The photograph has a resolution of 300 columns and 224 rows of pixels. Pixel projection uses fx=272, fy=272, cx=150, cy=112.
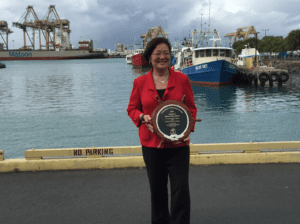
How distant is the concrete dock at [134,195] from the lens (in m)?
2.89

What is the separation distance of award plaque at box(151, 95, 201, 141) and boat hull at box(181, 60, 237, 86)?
2554 centimetres

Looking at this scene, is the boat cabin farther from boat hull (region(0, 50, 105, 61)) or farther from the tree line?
boat hull (region(0, 50, 105, 61))

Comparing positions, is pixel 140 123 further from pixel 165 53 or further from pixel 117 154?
pixel 117 154

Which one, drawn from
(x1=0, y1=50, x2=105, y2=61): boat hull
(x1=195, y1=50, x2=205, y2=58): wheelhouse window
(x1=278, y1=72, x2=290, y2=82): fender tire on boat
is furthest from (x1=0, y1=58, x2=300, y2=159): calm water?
(x1=0, y1=50, x2=105, y2=61): boat hull

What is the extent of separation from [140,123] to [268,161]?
2.84m

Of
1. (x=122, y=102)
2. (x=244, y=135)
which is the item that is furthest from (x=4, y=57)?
(x=244, y=135)

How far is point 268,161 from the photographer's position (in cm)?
431

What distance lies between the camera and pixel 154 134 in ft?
7.66

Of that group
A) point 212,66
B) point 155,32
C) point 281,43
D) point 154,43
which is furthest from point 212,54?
point 155,32

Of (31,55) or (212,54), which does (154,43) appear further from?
(31,55)

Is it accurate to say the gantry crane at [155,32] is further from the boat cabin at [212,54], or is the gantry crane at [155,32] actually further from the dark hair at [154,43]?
the dark hair at [154,43]

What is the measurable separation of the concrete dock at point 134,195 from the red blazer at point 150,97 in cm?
103

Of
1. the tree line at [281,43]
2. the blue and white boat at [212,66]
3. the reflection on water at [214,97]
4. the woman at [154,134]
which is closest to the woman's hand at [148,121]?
the woman at [154,134]

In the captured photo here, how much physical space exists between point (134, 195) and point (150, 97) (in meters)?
1.57
